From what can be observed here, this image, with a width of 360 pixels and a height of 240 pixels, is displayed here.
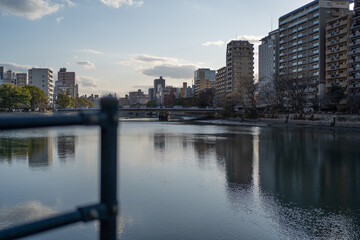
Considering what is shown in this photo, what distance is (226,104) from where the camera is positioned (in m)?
82.6

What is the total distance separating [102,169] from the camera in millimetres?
1416

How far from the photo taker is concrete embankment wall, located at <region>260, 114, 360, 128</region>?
42.1m

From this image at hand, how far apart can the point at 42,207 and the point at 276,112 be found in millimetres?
61116

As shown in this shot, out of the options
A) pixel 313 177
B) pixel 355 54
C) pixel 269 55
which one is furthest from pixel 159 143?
pixel 269 55

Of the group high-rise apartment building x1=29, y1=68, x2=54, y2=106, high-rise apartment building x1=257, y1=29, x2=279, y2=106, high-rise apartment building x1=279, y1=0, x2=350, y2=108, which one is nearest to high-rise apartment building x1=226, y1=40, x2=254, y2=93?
high-rise apartment building x1=257, y1=29, x2=279, y2=106

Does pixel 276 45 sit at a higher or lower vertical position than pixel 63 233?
higher

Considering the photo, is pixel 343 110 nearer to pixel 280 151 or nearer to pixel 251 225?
pixel 280 151

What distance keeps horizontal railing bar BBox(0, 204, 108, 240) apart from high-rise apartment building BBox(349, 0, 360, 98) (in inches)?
2264

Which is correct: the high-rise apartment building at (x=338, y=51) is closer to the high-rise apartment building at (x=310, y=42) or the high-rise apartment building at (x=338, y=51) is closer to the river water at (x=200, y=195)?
the high-rise apartment building at (x=310, y=42)

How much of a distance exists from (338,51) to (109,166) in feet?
212

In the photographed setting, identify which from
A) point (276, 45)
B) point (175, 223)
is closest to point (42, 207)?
point (175, 223)

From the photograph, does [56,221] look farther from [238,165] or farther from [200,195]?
[238,165]

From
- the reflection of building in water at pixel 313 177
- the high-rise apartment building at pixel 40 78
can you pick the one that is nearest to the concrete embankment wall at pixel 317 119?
the reflection of building in water at pixel 313 177

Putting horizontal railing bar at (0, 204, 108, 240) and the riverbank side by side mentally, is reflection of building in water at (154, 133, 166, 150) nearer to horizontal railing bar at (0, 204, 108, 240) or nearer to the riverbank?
horizontal railing bar at (0, 204, 108, 240)
